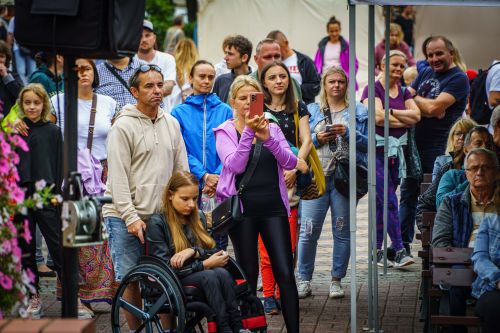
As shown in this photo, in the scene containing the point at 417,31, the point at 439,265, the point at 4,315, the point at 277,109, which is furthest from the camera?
the point at 417,31

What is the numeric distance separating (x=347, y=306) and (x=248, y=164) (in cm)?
204

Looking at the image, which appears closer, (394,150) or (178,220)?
(178,220)

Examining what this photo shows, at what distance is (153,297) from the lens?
22.5 feet

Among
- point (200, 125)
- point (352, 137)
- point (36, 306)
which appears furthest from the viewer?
point (200, 125)

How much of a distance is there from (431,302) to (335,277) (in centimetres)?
219

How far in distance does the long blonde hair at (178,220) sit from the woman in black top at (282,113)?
1.38 meters

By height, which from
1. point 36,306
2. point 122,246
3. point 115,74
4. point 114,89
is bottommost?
point 36,306

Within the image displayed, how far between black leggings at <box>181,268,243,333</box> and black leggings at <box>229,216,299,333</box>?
2.39ft

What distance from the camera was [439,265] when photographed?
7.20m

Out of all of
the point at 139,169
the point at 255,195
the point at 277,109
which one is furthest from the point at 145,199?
the point at 277,109

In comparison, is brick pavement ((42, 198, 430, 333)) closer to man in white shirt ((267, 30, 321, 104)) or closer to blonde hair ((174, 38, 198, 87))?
man in white shirt ((267, 30, 321, 104))

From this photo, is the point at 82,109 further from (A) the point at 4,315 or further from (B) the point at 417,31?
(B) the point at 417,31

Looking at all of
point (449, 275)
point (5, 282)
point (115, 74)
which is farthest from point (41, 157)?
point (5, 282)

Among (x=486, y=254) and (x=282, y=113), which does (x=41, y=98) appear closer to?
(x=282, y=113)
